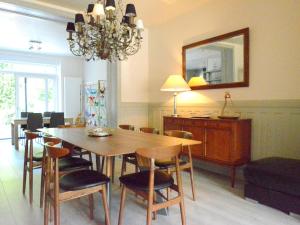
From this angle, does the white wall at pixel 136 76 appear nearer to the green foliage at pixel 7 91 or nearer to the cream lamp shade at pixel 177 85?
the cream lamp shade at pixel 177 85

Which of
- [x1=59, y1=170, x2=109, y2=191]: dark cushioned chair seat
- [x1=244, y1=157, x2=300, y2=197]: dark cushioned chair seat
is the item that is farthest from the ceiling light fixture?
[x1=244, y1=157, x2=300, y2=197]: dark cushioned chair seat

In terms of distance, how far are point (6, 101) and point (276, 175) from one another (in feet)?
25.3

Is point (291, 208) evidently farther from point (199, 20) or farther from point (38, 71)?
point (38, 71)

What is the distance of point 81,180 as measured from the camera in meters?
1.90

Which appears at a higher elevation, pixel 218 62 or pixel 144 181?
pixel 218 62

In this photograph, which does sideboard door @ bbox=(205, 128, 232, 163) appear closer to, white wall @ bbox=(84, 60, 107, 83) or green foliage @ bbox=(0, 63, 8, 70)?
white wall @ bbox=(84, 60, 107, 83)

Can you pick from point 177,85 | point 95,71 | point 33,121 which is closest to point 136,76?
point 177,85

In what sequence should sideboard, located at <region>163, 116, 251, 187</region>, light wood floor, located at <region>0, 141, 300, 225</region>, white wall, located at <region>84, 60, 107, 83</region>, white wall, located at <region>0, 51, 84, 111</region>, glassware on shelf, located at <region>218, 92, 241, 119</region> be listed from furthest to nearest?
white wall, located at <region>0, 51, 84, 111</region>
white wall, located at <region>84, 60, 107, 83</region>
glassware on shelf, located at <region>218, 92, 241, 119</region>
sideboard, located at <region>163, 116, 251, 187</region>
light wood floor, located at <region>0, 141, 300, 225</region>

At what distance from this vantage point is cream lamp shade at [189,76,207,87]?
3.91 meters

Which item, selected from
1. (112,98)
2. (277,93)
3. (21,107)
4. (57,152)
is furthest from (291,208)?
(21,107)

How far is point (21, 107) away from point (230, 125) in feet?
22.9

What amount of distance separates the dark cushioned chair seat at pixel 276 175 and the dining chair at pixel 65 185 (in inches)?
63.0

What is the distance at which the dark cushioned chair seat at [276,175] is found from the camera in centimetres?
221

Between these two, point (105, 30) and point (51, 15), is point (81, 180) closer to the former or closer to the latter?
point (105, 30)
